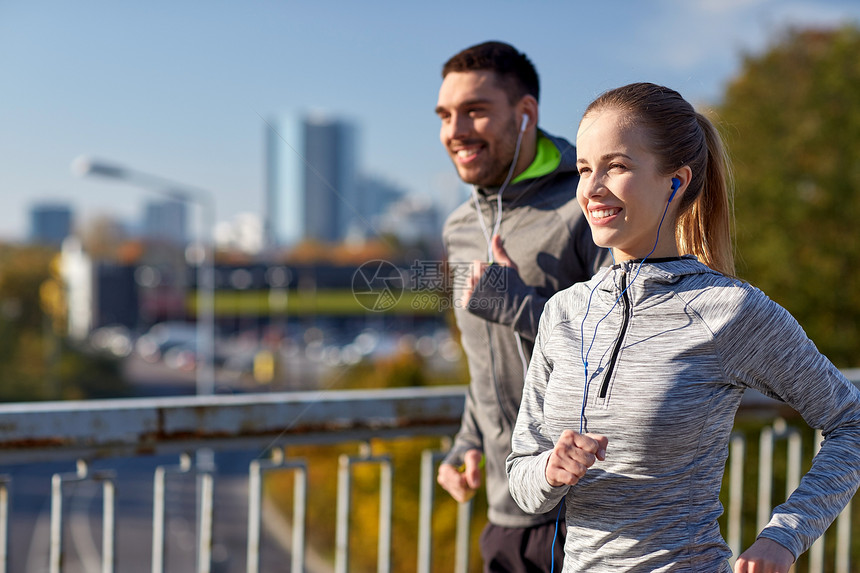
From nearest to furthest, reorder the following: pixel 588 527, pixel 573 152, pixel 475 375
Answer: pixel 588 527 < pixel 573 152 < pixel 475 375

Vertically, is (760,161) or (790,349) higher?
(760,161)

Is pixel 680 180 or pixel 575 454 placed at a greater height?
pixel 680 180

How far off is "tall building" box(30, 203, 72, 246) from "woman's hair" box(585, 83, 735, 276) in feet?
216

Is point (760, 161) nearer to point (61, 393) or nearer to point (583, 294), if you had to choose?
point (583, 294)

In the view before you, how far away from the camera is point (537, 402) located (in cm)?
138

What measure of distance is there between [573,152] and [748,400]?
1.42 meters

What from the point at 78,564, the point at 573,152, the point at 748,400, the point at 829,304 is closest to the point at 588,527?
the point at 573,152

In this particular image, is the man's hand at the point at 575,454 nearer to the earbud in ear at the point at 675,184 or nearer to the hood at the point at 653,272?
the hood at the point at 653,272
